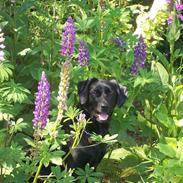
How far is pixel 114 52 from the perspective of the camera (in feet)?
17.6

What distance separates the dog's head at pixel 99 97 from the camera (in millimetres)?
4684

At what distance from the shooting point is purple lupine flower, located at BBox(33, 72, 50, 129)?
9.98 feet

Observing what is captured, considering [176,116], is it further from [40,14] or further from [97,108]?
[40,14]

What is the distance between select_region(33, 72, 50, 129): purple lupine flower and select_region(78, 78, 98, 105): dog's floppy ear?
1.51 m

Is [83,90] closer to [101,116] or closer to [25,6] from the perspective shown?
[101,116]

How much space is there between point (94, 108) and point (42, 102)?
1.66 m

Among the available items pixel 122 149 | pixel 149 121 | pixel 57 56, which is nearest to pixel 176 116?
pixel 149 121

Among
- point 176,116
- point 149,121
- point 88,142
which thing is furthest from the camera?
point 149,121

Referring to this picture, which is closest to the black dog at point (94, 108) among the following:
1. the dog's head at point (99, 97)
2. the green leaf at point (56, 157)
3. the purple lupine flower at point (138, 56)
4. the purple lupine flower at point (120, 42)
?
the dog's head at point (99, 97)

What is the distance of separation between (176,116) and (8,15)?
6.38 ft

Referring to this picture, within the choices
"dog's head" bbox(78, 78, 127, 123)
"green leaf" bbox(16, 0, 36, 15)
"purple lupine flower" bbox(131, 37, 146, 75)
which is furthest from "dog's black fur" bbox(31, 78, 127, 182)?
"green leaf" bbox(16, 0, 36, 15)

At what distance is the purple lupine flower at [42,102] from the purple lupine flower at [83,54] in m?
1.56

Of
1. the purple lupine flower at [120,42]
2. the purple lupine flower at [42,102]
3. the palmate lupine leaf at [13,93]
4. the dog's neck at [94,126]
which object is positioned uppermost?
the purple lupine flower at [42,102]

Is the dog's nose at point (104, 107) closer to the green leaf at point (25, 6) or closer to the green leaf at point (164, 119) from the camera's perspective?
the green leaf at point (164, 119)
